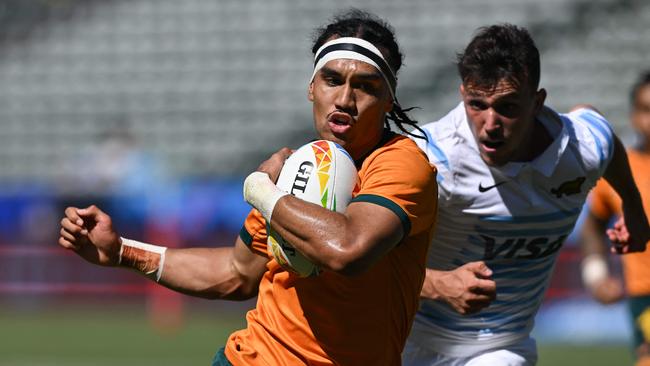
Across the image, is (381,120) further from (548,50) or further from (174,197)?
(548,50)

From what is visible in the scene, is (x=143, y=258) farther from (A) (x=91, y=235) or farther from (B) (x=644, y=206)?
(B) (x=644, y=206)

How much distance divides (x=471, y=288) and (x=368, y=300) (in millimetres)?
704

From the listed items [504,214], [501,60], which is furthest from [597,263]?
[501,60]

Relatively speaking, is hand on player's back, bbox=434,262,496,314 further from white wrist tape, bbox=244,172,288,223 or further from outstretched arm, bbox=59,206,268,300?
white wrist tape, bbox=244,172,288,223

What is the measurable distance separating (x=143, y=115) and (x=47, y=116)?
1744 millimetres

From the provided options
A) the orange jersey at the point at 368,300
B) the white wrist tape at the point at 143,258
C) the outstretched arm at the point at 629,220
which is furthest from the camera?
the outstretched arm at the point at 629,220

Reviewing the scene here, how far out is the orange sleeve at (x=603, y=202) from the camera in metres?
8.02

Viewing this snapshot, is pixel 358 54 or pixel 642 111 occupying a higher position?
pixel 358 54

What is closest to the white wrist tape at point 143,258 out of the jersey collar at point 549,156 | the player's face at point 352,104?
the player's face at point 352,104

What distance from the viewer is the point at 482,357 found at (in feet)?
18.7

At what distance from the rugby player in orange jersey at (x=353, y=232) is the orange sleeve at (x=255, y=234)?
135 mm

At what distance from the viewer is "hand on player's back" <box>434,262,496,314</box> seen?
4797mm

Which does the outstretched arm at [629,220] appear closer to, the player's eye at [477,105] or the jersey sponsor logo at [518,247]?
the jersey sponsor logo at [518,247]

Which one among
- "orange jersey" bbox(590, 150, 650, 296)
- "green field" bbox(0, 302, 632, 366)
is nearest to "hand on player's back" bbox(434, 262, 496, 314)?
"orange jersey" bbox(590, 150, 650, 296)
